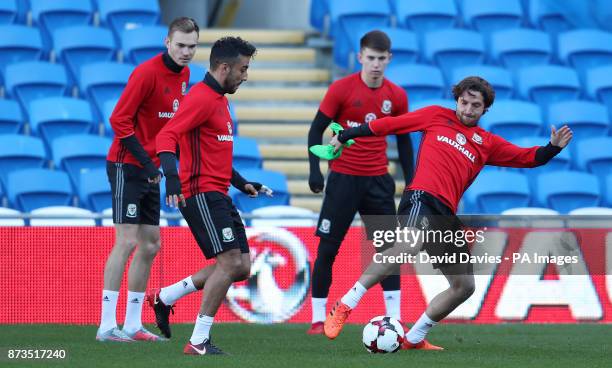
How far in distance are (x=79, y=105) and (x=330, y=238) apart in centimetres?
472

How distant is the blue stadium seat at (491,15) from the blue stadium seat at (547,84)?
44.7 inches

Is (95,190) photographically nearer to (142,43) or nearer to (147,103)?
(142,43)

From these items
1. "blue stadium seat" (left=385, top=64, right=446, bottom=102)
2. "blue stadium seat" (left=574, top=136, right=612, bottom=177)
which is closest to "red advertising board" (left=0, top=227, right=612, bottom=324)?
"blue stadium seat" (left=574, top=136, right=612, bottom=177)

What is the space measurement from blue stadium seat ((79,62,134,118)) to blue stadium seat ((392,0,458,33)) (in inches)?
148

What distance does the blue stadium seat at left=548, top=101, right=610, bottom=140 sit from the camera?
13922 mm

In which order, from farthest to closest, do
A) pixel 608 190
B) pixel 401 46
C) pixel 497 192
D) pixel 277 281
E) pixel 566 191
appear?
1. pixel 401 46
2. pixel 608 190
3. pixel 566 191
4. pixel 497 192
5. pixel 277 281

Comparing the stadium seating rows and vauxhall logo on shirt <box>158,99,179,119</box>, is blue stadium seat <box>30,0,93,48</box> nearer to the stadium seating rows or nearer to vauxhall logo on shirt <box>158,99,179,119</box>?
the stadium seating rows

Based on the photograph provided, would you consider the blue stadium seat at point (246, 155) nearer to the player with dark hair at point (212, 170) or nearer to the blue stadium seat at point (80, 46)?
the blue stadium seat at point (80, 46)

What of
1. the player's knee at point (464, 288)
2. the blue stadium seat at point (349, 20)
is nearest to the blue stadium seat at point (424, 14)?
the blue stadium seat at point (349, 20)

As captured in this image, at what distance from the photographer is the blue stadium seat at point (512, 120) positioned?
44.2 feet

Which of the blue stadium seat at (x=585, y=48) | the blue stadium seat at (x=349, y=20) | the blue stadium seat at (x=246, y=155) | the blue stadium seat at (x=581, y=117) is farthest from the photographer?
the blue stadium seat at (x=585, y=48)

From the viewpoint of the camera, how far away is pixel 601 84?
575 inches

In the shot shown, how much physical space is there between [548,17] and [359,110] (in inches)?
290

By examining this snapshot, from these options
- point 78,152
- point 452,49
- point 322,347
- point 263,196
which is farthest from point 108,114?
point 322,347
